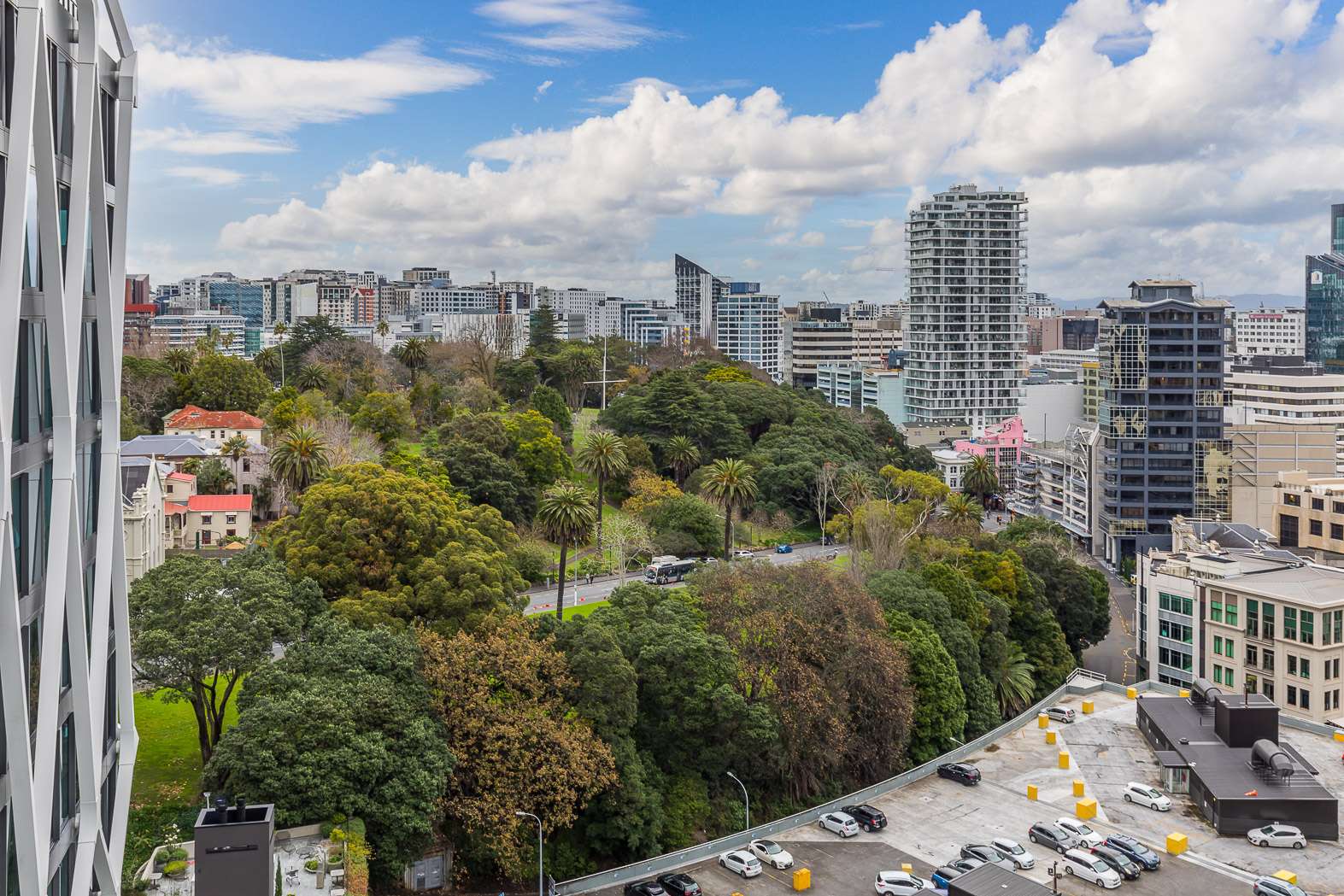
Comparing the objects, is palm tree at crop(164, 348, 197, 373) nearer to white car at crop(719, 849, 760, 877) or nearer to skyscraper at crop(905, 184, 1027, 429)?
white car at crop(719, 849, 760, 877)

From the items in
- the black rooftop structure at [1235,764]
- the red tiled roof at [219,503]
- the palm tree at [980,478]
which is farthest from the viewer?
the palm tree at [980,478]

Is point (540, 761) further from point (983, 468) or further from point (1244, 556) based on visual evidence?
point (983, 468)

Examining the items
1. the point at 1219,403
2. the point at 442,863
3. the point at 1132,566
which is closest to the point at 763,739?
the point at 442,863

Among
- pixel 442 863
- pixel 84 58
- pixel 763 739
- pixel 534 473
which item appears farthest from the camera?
pixel 534 473

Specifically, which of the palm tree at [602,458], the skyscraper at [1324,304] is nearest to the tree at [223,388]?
the palm tree at [602,458]

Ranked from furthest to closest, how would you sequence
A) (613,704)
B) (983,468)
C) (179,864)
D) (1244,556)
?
(983,468) < (1244,556) < (613,704) < (179,864)

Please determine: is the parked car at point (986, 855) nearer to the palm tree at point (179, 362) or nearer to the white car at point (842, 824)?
the white car at point (842, 824)

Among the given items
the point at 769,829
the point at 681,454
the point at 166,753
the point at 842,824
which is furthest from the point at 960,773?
the point at 681,454
